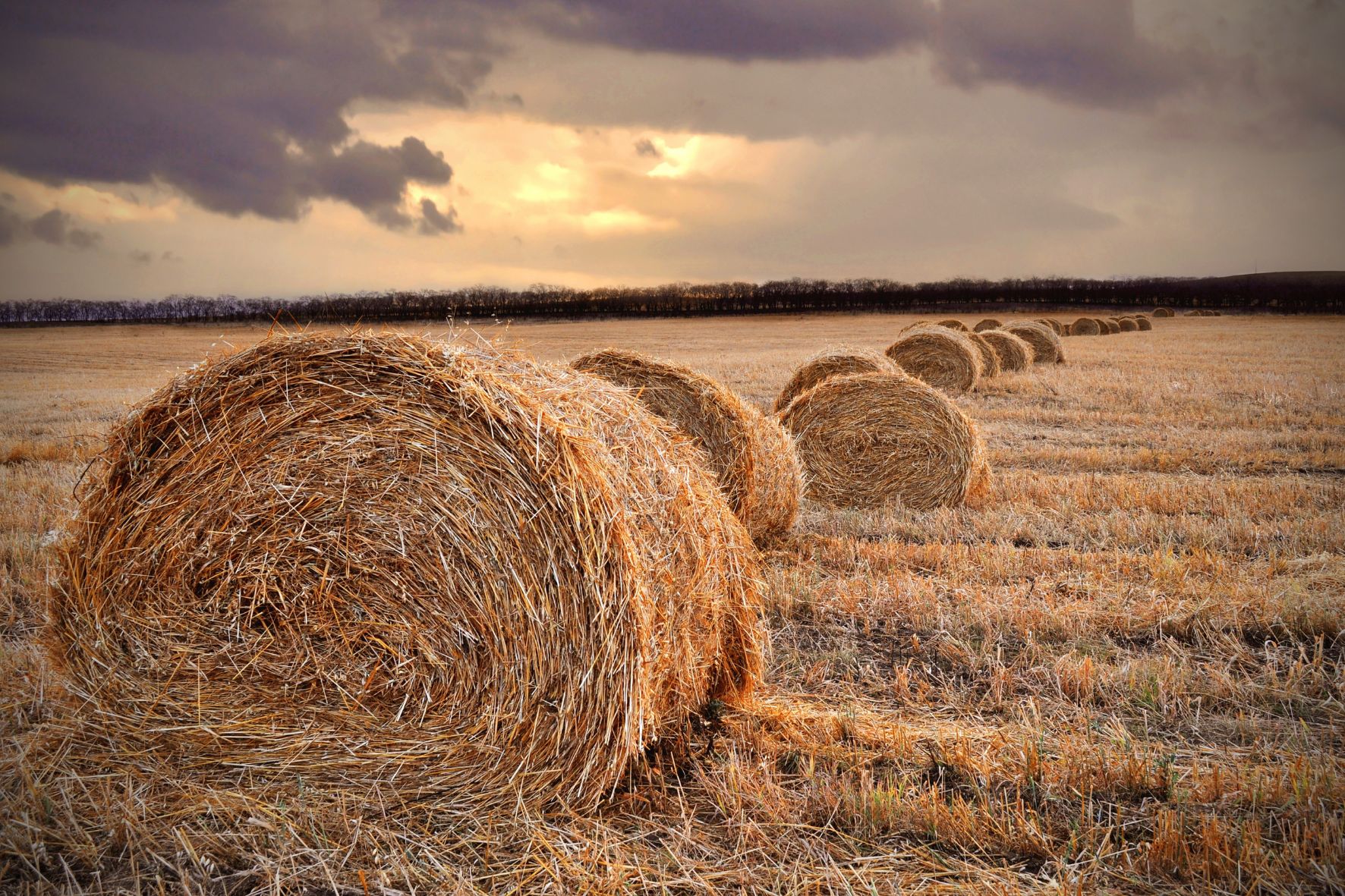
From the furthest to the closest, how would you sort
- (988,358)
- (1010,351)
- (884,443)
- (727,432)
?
Answer: (1010,351)
(988,358)
(884,443)
(727,432)

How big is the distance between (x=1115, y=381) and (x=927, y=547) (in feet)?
44.2

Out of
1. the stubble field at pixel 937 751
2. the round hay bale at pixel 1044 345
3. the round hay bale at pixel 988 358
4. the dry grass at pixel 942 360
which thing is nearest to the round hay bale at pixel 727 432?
the stubble field at pixel 937 751

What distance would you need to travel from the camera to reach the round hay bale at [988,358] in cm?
1967

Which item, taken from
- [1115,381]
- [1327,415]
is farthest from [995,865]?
[1115,381]

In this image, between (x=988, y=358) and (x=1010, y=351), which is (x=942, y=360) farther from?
(x=1010, y=351)

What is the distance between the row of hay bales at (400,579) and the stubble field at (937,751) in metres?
0.24

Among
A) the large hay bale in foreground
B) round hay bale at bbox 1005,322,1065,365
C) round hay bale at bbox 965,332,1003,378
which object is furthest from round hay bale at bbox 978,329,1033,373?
the large hay bale in foreground

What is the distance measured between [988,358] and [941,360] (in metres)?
3.83

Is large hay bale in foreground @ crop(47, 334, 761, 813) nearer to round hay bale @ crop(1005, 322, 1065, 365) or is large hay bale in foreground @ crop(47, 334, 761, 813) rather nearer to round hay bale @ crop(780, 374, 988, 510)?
round hay bale @ crop(780, 374, 988, 510)

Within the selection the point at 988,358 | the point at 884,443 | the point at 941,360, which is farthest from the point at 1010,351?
the point at 884,443

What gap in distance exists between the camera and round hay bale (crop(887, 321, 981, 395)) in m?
16.8

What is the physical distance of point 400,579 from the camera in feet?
11.6

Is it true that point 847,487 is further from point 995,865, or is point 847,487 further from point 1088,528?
point 995,865

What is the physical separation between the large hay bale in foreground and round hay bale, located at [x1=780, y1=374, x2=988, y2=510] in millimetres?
4769
